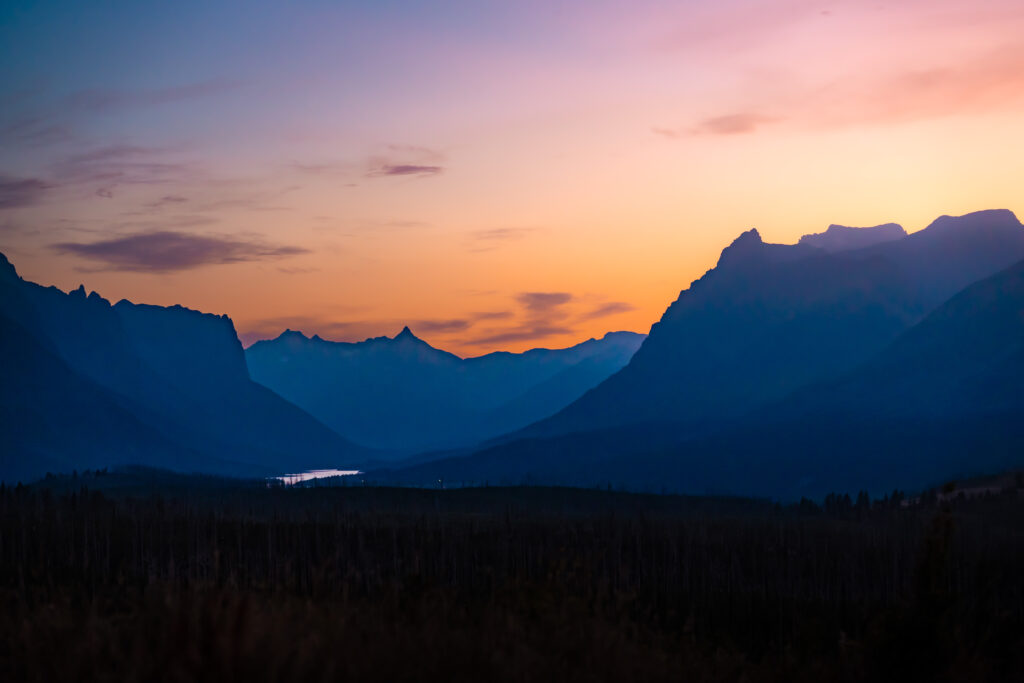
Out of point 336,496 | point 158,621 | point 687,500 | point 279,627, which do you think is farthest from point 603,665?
point 687,500

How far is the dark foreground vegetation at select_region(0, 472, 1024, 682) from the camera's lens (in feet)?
39.8

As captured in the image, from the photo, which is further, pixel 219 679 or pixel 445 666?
pixel 445 666

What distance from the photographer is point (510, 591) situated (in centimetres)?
2047

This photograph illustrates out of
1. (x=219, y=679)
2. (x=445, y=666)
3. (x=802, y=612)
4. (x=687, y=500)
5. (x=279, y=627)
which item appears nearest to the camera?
(x=219, y=679)

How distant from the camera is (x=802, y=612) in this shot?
49781 mm

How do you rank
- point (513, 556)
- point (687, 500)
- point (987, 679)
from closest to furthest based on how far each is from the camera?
point (987, 679)
point (513, 556)
point (687, 500)

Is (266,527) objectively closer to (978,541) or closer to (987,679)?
(978,541)

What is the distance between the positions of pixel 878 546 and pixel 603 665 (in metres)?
64.8

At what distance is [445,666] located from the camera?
41.5ft

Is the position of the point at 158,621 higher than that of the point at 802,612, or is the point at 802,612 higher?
the point at 158,621

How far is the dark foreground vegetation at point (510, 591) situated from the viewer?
12.1m

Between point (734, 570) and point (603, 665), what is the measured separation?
54.6 meters

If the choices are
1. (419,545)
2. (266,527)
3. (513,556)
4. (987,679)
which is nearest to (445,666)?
(987,679)

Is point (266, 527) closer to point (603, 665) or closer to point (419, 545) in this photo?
point (419, 545)
